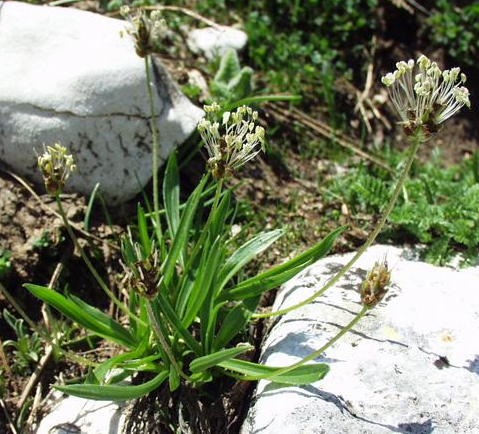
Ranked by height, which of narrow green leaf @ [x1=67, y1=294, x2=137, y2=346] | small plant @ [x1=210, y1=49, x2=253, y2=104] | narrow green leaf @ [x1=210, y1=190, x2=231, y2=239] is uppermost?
small plant @ [x1=210, y1=49, x2=253, y2=104]

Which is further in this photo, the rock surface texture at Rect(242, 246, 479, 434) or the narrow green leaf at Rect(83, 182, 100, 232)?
the narrow green leaf at Rect(83, 182, 100, 232)

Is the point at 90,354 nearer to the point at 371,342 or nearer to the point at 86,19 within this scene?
the point at 371,342

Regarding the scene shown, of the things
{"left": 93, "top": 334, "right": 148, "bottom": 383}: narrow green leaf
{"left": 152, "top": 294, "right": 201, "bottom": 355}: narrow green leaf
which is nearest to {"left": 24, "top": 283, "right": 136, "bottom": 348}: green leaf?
{"left": 93, "top": 334, "right": 148, "bottom": 383}: narrow green leaf

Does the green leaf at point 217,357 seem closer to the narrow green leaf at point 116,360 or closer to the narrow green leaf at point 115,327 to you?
the narrow green leaf at point 116,360

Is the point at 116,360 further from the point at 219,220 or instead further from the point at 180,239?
the point at 219,220

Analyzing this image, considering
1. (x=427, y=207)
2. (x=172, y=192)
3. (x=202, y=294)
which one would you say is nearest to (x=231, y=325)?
(x=202, y=294)

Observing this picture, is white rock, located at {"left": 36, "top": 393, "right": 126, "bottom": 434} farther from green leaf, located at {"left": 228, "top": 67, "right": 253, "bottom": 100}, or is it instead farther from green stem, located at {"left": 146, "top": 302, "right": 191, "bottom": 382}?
green leaf, located at {"left": 228, "top": 67, "right": 253, "bottom": 100}

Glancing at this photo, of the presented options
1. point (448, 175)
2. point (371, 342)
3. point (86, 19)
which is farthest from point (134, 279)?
point (448, 175)
